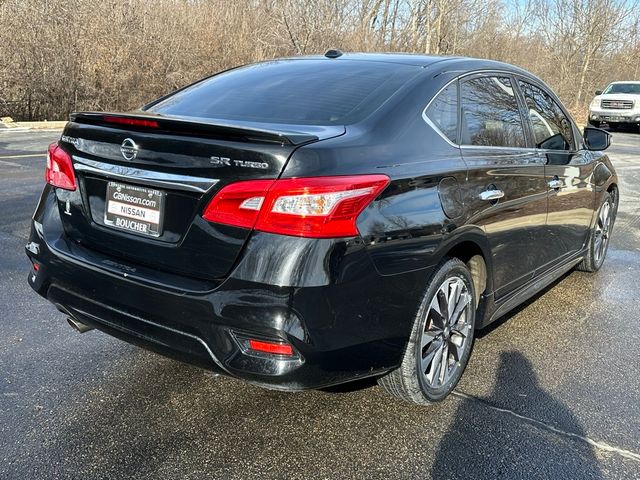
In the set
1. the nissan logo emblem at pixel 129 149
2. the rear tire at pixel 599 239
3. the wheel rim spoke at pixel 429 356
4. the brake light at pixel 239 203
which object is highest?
the nissan logo emblem at pixel 129 149

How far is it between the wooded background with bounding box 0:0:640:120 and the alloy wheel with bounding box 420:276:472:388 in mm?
17113

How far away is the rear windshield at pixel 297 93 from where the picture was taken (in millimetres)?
2852

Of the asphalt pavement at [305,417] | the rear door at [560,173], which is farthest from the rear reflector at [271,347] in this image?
the rear door at [560,173]

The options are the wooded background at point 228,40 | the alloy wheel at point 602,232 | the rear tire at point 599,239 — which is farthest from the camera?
the wooded background at point 228,40

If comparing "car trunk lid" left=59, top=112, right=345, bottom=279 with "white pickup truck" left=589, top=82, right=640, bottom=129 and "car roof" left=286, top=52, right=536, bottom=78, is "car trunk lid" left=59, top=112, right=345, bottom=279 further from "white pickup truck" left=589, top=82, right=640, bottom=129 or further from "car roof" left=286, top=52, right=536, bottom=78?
"white pickup truck" left=589, top=82, right=640, bottom=129

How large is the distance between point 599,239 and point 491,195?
277 cm

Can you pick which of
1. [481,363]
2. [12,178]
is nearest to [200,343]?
[481,363]

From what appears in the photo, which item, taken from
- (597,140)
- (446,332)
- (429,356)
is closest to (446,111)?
(446,332)

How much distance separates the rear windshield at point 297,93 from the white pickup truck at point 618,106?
22.7 metres

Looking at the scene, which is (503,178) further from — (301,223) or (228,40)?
(228,40)

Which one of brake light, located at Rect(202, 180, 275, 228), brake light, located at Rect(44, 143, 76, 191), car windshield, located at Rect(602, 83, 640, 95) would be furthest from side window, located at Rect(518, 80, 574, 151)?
car windshield, located at Rect(602, 83, 640, 95)

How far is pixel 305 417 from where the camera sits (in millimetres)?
2844

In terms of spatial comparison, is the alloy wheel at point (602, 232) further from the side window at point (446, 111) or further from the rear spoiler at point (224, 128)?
the rear spoiler at point (224, 128)

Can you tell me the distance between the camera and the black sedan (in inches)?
88.8
